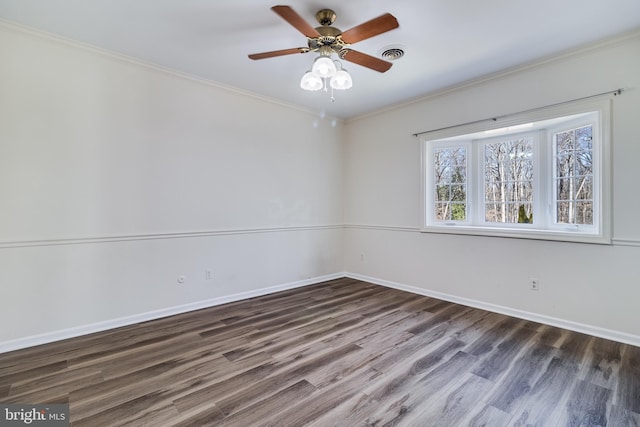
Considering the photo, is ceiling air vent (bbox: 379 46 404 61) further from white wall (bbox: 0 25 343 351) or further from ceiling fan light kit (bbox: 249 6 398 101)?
white wall (bbox: 0 25 343 351)

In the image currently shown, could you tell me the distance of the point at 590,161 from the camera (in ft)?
9.39

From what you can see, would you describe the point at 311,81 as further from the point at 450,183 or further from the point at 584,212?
→ the point at 584,212

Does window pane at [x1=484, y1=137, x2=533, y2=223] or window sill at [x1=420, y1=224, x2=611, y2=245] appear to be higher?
window pane at [x1=484, y1=137, x2=533, y2=223]

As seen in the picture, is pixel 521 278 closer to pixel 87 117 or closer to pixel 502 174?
pixel 502 174

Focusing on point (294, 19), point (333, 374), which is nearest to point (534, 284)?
point (333, 374)

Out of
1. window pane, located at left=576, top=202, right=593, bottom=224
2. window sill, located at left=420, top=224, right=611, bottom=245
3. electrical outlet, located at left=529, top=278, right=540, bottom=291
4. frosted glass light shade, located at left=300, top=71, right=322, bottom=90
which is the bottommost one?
electrical outlet, located at left=529, top=278, right=540, bottom=291

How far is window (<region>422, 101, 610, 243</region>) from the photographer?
2803mm

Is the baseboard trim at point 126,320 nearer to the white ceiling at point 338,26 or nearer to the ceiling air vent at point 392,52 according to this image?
the white ceiling at point 338,26

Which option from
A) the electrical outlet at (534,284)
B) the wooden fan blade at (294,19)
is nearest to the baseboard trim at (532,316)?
the electrical outlet at (534,284)

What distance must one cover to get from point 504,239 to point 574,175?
0.91 meters

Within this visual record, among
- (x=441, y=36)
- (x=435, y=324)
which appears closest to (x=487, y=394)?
(x=435, y=324)

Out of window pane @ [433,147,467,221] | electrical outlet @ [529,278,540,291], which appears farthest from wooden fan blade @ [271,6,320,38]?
electrical outlet @ [529,278,540,291]

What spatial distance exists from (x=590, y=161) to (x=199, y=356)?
4.01m

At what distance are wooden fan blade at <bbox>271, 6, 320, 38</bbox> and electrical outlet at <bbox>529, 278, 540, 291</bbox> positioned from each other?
10.4 ft
